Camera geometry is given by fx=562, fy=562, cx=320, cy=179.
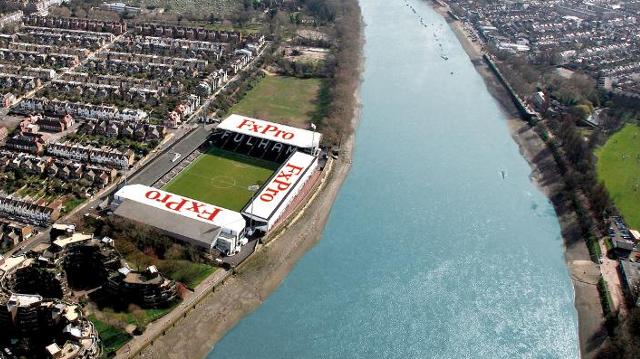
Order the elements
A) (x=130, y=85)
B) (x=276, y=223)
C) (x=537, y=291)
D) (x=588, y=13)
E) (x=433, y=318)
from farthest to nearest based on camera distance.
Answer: (x=588, y=13) < (x=130, y=85) < (x=276, y=223) < (x=537, y=291) < (x=433, y=318)

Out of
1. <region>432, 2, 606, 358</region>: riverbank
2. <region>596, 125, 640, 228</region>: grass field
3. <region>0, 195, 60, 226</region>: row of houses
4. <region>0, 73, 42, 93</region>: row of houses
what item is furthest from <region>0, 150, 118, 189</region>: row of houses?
<region>596, 125, 640, 228</region>: grass field

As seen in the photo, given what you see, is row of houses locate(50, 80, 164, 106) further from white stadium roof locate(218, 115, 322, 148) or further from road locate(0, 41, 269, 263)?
white stadium roof locate(218, 115, 322, 148)

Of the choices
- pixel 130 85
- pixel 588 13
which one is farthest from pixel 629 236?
pixel 588 13

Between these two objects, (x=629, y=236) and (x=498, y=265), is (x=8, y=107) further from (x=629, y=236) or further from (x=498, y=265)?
(x=629, y=236)

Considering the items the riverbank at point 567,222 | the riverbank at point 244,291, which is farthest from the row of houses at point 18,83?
the riverbank at point 567,222

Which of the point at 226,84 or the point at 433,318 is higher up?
the point at 226,84

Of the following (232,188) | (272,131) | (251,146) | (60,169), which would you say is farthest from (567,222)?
(60,169)

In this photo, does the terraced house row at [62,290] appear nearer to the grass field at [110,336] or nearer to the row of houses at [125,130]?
the grass field at [110,336]
